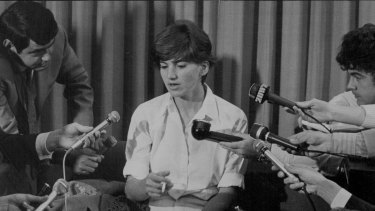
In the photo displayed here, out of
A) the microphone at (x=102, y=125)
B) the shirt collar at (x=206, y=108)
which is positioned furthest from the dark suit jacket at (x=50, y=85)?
the shirt collar at (x=206, y=108)

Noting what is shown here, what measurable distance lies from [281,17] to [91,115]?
57 cm

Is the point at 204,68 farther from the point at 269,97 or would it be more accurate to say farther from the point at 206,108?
the point at 269,97

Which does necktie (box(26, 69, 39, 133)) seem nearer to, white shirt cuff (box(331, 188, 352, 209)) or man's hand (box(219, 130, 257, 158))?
man's hand (box(219, 130, 257, 158))

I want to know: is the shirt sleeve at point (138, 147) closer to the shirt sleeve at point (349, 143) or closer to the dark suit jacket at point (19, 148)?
the dark suit jacket at point (19, 148)

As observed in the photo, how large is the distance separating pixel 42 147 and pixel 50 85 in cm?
17

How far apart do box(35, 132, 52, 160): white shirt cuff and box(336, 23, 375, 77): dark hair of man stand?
2.60 feet

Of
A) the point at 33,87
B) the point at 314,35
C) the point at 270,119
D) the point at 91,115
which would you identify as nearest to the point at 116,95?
the point at 91,115

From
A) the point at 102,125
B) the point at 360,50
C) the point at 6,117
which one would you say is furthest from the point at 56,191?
the point at 360,50

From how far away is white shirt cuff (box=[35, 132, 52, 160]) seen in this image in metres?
1.41

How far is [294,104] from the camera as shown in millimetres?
1188

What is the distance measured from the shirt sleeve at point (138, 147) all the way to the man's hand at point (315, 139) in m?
0.36

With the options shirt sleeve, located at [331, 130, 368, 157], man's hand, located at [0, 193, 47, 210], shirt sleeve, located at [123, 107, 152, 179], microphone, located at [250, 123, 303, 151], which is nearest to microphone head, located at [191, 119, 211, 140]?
microphone, located at [250, 123, 303, 151]

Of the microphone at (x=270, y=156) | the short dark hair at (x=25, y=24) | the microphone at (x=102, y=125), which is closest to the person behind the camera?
the microphone at (x=270, y=156)

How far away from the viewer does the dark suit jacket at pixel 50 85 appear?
137 cm
